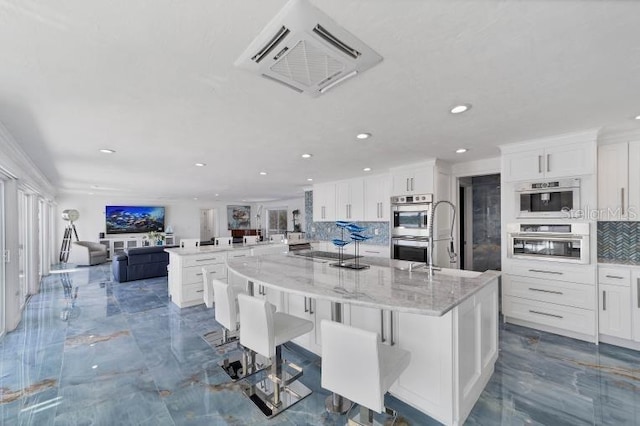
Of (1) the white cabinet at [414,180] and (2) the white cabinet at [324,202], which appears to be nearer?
(1) the white cabinet at [414,180]

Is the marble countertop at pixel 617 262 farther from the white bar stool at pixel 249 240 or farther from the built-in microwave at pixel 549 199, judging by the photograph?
the white bar stool at pixel 249 240

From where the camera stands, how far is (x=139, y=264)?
6102mm

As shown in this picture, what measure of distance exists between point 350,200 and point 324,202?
843mm

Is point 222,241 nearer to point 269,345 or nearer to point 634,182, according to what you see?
point 269,345

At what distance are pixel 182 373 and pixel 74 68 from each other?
8.11 ft

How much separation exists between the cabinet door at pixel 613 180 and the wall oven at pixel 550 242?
1.63ft

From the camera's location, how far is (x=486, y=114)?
7.58ft

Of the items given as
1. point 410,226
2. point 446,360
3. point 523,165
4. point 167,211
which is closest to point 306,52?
point 446,360

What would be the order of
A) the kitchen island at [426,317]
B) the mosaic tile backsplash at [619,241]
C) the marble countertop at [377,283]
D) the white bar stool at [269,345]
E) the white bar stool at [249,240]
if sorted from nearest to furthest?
the marble countertop at [377,283] < the kitchen island at [426,317] < the white bar stool at [269,345] < the mosaic tile backsplash at [619,241] < the white bar stool at [249,240]

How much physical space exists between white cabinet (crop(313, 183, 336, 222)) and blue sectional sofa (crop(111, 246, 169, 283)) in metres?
3.92

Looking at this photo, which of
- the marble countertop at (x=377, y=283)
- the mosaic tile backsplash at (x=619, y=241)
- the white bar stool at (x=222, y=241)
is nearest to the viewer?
the marble countertop at (x=377, y=283)

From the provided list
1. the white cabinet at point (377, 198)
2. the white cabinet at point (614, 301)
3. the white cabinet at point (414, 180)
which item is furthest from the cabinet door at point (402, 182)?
the white cabinet at point (614, 301)

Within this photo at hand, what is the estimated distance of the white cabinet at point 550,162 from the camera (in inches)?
112

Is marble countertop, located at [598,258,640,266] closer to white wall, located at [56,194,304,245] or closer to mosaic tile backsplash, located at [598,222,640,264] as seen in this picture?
mosaic tile backsplash, located at [598,222,640,264]
